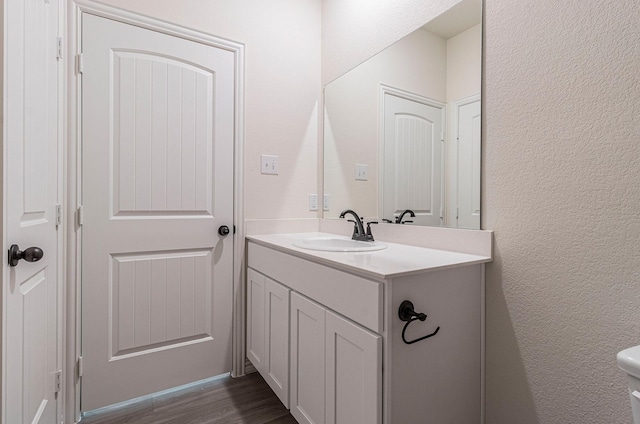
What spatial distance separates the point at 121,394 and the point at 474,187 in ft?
6.30

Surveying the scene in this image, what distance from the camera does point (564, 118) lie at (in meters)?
1.03

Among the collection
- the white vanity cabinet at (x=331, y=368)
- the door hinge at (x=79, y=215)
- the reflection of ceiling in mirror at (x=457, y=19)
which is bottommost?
the white vanity cabinet at (x=331, y=368)

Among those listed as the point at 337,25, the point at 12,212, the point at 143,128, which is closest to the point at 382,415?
the point at 12,212

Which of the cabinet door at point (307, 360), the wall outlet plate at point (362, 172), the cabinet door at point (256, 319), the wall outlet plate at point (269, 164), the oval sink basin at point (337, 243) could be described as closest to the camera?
the cabinet door at point (307, 360)

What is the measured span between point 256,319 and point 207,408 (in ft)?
1.54

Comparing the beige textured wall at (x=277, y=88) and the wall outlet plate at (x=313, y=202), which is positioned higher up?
the beige textured wall at (x=277, y=88)

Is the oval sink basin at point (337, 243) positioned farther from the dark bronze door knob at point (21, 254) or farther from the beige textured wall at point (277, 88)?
the dark bronze door knob at point (21, 254)

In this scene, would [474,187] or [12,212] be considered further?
[474,187]

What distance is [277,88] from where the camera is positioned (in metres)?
2.06

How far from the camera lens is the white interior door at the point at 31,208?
93 cm

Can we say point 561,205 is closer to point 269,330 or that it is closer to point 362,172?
point 362,172

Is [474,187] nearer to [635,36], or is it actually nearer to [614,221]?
[614,221]

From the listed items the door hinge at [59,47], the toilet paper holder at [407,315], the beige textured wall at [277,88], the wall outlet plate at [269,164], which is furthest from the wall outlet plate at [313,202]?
the door hinge at [59,47]

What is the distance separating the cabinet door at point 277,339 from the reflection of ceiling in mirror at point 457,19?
130 centimetres
